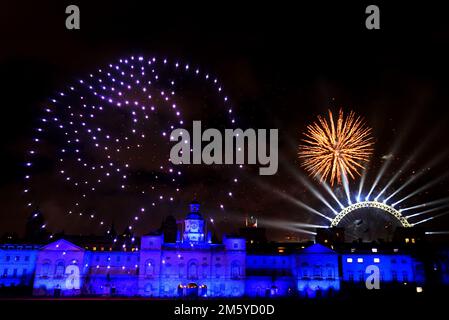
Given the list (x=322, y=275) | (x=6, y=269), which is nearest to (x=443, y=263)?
(x=322, y=275)

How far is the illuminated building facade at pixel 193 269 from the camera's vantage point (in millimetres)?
66625

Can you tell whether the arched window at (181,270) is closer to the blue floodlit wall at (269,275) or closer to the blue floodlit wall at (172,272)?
the blue floodlit wall at (172,272)

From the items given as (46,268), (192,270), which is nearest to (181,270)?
(192,270)

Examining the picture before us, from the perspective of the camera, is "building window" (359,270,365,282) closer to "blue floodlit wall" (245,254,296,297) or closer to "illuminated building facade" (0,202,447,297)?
"illuminated building facade" (0,202,447,297)

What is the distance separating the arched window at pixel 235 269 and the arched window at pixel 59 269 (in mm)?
26092

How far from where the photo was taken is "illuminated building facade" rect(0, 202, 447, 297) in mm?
66625

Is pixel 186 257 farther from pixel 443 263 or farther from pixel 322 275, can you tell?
pixel 443 263

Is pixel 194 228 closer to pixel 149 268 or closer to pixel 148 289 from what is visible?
pixel 149 268

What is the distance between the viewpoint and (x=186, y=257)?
68750 mm

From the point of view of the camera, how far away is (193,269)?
225 ft

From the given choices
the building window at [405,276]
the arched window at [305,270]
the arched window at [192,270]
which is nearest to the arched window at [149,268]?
the arched window at [192,270]

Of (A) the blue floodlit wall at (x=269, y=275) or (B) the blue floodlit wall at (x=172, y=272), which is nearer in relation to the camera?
(B) the blue floodlit wall at (x=172, y=272)
